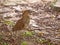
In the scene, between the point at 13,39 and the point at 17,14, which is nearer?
the point at 13,39

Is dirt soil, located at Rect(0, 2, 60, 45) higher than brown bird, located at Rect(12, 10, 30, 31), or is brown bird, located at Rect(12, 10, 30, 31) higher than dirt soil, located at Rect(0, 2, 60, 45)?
brown bird, located at Rect(12, 10, 30, 31)

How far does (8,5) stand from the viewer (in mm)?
9508

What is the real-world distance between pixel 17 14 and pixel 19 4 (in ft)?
3.92

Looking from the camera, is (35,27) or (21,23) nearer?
(21,23)

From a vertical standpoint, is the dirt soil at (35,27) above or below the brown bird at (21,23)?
below

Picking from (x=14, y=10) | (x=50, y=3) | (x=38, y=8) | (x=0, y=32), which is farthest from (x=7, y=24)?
(x=50, y=3)

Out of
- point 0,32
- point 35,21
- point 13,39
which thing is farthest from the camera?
point 35,21

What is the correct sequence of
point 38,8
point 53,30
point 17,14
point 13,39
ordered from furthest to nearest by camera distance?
point 38,8 → point 17,14 → point 53,30 → point 13,39

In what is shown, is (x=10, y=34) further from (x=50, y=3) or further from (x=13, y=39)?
(x=50, y=3)

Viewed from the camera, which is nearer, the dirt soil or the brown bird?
the dirt soil

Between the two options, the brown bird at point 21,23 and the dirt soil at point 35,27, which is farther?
the brown bird at point 21,23

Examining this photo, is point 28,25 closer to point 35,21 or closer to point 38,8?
point 35,21

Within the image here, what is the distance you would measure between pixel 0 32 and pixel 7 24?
0.60 metres

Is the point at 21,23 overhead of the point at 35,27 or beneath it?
overhead
